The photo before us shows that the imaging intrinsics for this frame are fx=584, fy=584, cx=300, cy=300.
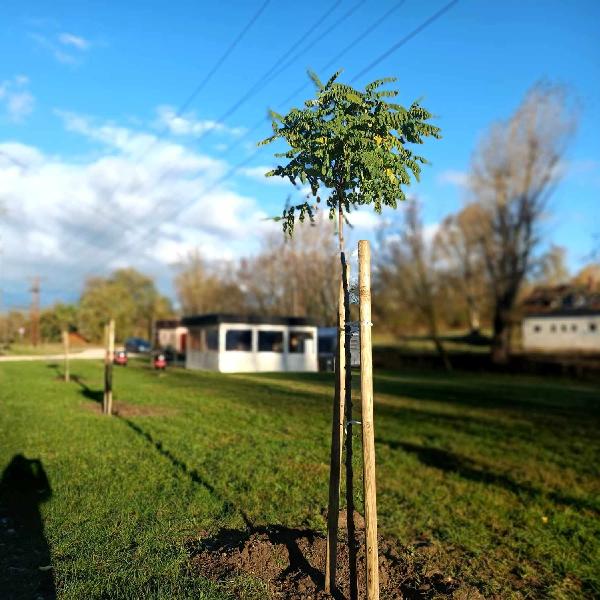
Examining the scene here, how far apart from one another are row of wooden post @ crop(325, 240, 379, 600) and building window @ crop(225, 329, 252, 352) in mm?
26447

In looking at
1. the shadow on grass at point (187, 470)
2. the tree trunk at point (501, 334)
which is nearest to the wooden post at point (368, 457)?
the shadow on grass at point (187, 470)

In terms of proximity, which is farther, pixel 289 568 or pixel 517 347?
pixel 517 347

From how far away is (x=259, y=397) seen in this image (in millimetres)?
16531

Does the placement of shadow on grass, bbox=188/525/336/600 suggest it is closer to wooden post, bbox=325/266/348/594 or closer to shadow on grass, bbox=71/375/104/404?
wooden post, bbox=325/266/348/594

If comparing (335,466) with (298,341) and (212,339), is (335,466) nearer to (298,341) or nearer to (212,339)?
(212,339)

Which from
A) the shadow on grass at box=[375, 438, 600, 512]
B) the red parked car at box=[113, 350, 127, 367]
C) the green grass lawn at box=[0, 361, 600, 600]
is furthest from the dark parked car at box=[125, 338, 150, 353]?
the shadow on grass at box=[375, 438, 600, 512]

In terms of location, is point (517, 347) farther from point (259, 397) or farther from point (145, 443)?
point (145, 443)

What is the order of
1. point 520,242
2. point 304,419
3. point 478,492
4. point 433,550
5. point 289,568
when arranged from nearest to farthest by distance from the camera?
1. point 289,568
2. point 433,550
3. point 478,492
4. point 304,419
5. point 520,242

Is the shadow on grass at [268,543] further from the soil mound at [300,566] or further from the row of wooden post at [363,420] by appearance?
the row of wooden post at [363,420]

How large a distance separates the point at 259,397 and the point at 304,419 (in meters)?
4.72

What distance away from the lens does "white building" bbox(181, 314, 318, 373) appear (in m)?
30.0

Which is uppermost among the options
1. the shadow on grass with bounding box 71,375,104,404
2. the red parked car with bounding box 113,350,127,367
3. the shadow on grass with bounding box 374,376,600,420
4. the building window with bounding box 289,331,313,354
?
the building window with bounding box 289,331,313,354

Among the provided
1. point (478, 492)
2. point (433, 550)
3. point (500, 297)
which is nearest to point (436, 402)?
point (478, 492)

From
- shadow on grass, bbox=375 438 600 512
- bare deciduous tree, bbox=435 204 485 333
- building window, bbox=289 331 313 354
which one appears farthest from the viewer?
bare deciduous tree, bbox=435 204 485 333
